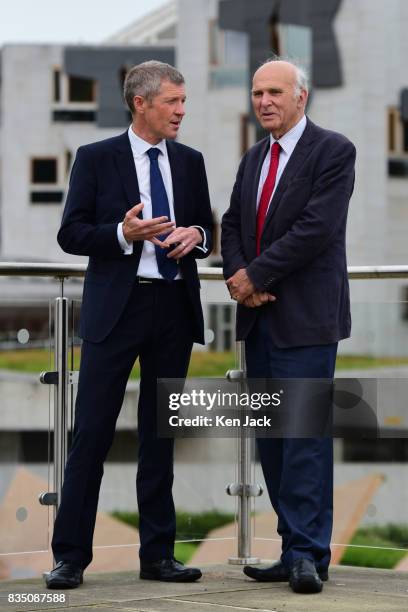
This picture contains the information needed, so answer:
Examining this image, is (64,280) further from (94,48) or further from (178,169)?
(94,48)

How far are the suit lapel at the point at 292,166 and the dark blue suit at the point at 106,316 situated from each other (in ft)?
0.94

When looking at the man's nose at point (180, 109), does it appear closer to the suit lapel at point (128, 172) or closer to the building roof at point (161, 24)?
the suit lapel at point (128, 172)

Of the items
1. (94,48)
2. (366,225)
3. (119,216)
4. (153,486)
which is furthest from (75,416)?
(94,48)

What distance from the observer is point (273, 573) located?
4.91 m

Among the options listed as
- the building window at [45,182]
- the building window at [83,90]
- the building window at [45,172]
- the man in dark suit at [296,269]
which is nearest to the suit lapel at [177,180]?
the man in dark suit at [296,269]

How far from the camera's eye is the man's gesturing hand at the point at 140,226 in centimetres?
469

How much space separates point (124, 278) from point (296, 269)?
1.85 ft

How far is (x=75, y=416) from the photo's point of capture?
496 centimetres

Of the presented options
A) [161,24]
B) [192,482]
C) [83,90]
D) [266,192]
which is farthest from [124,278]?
[161,24]

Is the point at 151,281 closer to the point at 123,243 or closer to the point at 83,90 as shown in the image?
the point at 123,243

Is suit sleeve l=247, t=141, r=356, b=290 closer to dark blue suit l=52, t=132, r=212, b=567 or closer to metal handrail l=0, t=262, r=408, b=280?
dark blue suit l=52, t=132, r=212, b=567

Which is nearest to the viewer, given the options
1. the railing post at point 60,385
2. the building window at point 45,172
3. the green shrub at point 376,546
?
the railing post at point 60,385

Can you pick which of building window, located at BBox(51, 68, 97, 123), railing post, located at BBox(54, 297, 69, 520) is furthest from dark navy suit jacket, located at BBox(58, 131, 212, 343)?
→ building window, located at BBox(51, 68, 97, 123)

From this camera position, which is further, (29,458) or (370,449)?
(370,449)
